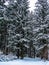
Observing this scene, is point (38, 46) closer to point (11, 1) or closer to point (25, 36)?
point (25, 36)

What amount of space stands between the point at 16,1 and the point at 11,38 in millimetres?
6384

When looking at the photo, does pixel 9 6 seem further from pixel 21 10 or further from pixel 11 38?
pixel 11 38

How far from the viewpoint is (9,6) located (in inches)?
1067

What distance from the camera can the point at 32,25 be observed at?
27891 millimetres

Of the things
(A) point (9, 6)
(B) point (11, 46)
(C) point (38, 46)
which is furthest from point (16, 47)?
(A) point (9, 6)

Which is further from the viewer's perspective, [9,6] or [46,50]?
[9,6]

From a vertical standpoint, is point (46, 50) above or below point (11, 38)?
below

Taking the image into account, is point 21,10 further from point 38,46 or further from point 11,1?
point 38,46

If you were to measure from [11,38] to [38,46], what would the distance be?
14.7 ft

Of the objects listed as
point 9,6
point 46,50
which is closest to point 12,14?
point 9,6

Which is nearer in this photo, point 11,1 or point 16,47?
point 16,47

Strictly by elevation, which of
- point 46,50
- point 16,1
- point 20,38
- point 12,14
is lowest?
point 46,50

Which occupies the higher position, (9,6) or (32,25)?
(9,6)

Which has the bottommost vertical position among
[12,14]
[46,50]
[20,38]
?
[46,50]
